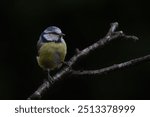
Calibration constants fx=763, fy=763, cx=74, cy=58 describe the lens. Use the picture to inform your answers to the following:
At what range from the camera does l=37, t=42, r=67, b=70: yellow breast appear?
2.46 metres

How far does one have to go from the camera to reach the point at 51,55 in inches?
99.3

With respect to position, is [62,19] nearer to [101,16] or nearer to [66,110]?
[101,16]

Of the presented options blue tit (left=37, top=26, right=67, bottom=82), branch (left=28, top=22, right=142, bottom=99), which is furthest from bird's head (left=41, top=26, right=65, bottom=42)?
branch (left=28, top=22, right=142, bottom=99)

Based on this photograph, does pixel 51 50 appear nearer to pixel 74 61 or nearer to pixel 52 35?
pixel 52 35

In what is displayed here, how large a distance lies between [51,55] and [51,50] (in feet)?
0.11

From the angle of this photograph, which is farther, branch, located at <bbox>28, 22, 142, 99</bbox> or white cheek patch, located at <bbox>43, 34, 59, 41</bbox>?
white cheek patch, located at <bbox>43, 34, 59, 41</bbox>

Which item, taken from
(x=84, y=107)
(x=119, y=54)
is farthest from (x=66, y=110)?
(x=119, y=54)

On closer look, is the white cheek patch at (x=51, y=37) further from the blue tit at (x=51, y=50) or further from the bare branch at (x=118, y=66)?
the bare branch at (x=118, y=66)

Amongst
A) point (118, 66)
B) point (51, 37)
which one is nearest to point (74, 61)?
point (118, 66)

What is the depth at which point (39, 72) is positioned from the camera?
422 centimetres

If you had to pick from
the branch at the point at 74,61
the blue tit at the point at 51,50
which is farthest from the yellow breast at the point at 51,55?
the branch at the point at 74,61

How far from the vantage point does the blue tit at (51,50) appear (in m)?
2.47

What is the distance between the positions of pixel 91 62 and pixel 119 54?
7.9 inches

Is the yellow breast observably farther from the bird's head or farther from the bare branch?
the bare branch
